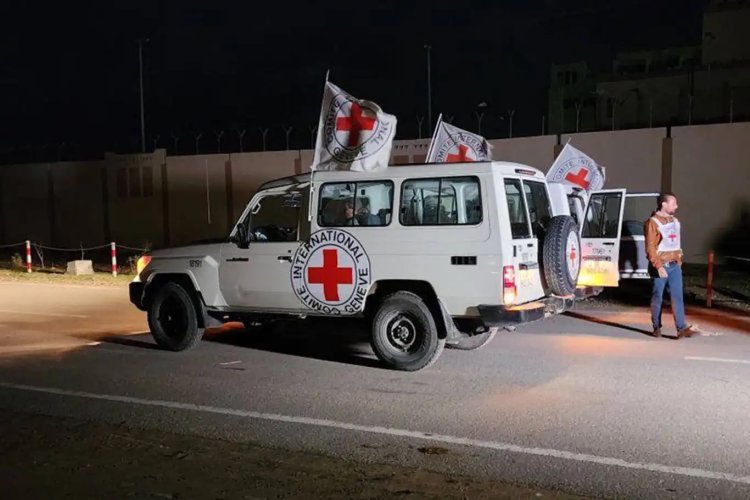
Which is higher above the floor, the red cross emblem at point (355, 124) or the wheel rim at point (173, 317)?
the red cross emblem at point (355, 124)

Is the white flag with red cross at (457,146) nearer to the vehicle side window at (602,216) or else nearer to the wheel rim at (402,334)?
the vehicle side window at (602,216)

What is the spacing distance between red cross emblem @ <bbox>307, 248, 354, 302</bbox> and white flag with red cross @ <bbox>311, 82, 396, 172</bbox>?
965 millimetres

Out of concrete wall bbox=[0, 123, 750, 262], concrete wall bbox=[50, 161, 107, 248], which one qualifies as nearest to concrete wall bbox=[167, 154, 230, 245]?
concrete wall bbox=[0, 123, 750, 262]

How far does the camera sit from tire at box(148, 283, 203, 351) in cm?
925

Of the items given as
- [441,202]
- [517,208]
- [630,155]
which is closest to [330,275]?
[441,202]

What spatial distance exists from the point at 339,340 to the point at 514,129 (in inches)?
559

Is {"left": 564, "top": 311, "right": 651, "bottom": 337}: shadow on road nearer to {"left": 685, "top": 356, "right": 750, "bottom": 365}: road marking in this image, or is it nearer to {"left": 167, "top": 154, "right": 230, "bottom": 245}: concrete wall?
{"left": 685, "top": 356, "right": 750, "bottom": 365}: road marking

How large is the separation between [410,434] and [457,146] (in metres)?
7.46

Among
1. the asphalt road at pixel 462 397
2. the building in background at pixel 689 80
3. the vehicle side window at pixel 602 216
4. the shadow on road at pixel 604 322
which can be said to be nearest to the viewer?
the asphalt road at pixel 462 397

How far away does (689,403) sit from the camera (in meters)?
6.50

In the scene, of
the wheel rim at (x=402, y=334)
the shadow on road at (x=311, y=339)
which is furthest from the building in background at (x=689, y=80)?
the wheel rim at (x=402, y=334)

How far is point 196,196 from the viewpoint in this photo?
2778 cm

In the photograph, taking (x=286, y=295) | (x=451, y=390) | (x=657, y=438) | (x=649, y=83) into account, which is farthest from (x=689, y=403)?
(x=649, y=83)

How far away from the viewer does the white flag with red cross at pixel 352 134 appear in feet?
26.4
